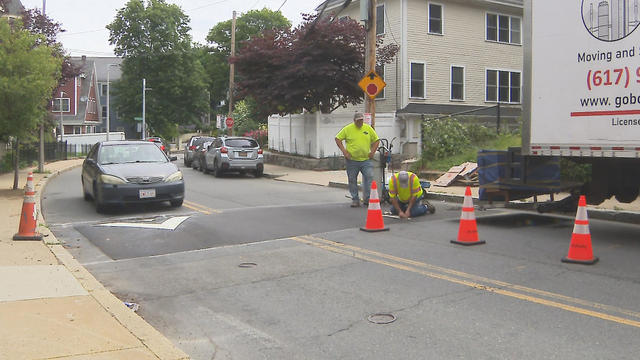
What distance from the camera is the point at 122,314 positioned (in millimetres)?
5344

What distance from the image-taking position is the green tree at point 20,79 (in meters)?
14.6

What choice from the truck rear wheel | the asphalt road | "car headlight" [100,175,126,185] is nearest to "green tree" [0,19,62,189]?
"car headlight" [100,175,126,185]

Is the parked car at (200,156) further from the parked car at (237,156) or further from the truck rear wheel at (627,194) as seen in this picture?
the truck rear wheel at (627,194)

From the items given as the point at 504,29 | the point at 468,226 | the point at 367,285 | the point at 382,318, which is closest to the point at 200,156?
the point at 504,29

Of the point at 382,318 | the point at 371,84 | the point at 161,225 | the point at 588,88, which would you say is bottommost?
the point at 382,318

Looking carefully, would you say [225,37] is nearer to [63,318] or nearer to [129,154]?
[129,154]

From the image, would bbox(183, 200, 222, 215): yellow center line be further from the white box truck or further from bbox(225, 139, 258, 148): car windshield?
bbox(225, 139, 258, 148): car windshield

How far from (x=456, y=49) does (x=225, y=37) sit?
46.1 meters

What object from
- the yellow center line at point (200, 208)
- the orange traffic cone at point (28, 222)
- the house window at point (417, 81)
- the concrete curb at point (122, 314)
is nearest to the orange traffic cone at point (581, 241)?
the concrete curb at point (122, 314)

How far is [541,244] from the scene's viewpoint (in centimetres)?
877

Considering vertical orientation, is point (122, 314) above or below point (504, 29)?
below

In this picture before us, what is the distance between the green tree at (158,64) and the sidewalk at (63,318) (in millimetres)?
56739

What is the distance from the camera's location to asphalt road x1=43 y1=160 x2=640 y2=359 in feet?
15.9

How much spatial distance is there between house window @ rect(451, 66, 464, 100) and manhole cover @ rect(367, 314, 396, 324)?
24843 millimetres
